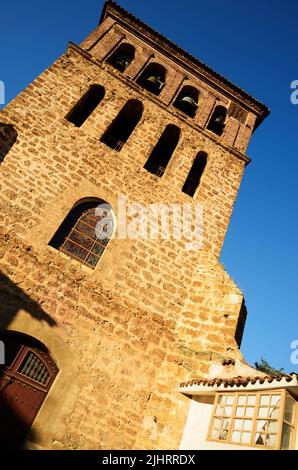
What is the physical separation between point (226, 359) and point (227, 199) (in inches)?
196

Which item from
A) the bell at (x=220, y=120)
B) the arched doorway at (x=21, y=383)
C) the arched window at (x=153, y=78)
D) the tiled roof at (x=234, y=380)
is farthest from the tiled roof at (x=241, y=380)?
the arched window at (x=153, y=78)

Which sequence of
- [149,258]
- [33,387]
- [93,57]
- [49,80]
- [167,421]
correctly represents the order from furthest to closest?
[93,57]
[49,80]
[149,258]
[167,421]
[33,387]

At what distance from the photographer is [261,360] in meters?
23.8

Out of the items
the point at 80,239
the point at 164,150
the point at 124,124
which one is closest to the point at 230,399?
the point at 80,239

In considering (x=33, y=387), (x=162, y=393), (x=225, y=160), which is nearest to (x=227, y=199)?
(x=225, y=160)

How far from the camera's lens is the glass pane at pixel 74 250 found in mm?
7163

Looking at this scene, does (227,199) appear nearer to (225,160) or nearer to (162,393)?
(225,160)

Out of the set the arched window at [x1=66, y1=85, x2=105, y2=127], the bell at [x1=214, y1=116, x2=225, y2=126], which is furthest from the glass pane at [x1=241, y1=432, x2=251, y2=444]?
the bell at [x1=214, y1=116, x2=225, y2=126]

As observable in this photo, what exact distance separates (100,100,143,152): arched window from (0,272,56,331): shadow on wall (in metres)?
5.16

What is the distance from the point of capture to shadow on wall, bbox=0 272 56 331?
5980 mm

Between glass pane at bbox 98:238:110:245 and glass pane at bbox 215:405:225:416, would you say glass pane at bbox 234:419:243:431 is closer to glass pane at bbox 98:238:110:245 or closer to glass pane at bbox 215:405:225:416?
glass pane at bbox 215:405:225:416

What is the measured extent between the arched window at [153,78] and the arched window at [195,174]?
277 cm

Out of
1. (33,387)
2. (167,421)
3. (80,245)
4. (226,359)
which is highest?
(80,245)

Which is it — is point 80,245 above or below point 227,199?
below
